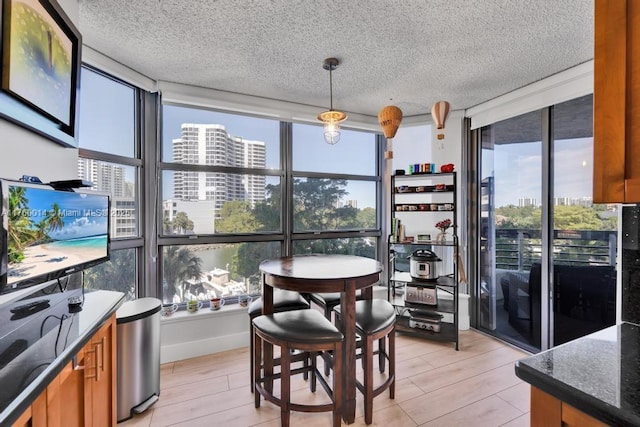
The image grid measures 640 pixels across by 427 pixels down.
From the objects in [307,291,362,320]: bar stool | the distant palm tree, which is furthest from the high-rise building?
[307,291,362,320]: bar stool

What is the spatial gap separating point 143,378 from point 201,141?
2051 mm

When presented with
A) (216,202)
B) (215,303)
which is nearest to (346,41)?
(216,202)

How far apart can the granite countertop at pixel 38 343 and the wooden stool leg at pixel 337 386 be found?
1.16 meters

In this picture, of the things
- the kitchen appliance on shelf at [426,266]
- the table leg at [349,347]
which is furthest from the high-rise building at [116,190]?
the kitchen appliance on shelf at [426,266]

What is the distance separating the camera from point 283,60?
2.28 metres

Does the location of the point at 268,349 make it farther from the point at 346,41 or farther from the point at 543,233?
the point at 543,233

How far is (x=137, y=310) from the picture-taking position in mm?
1877

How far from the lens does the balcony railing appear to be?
2285 mm

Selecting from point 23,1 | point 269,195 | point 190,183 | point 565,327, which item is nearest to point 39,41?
point 23,1

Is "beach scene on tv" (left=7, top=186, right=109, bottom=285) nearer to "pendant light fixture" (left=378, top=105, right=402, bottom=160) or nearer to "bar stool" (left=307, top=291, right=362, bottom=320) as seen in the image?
"bar stool" (left=307, top=291, right=362, bottom=320)

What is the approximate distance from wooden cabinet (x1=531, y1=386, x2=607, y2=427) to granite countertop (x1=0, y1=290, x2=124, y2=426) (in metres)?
1.20

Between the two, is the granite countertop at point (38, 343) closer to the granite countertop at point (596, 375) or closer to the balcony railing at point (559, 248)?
the granite countertop at point (596, 375)

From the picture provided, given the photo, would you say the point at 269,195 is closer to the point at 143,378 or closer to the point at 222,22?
the point at 222,22

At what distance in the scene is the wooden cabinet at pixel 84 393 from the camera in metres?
0.84
